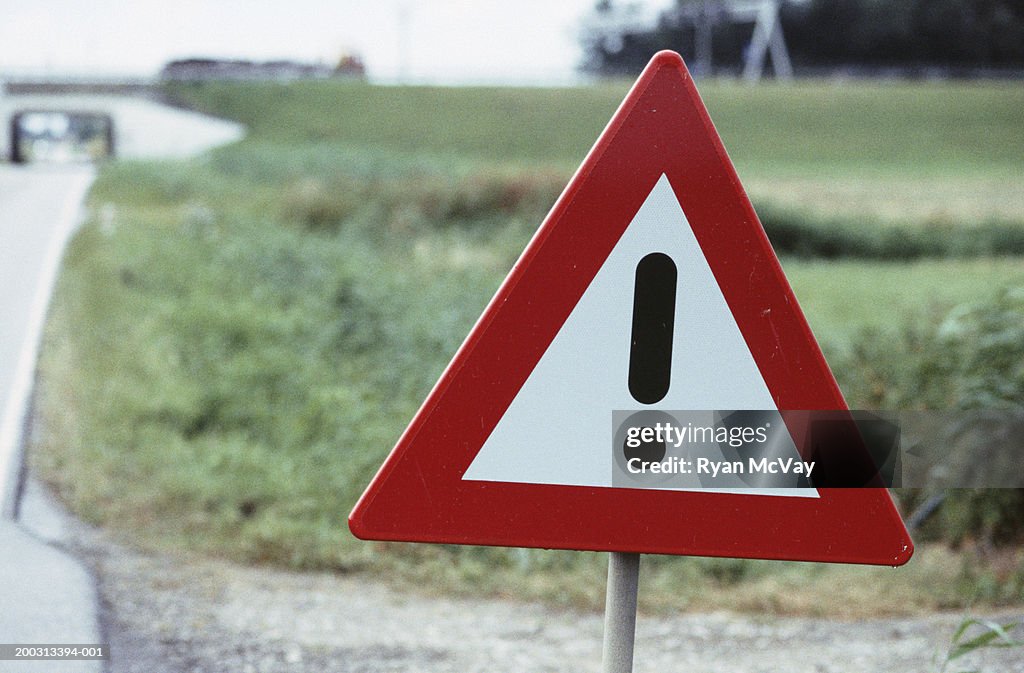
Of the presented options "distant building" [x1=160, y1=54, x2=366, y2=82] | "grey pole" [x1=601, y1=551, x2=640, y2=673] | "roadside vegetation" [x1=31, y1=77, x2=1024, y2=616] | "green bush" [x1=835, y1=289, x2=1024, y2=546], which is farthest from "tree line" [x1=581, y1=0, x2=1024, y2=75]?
"distant building" [x1=160, y1=54, x2=366, y2=82]

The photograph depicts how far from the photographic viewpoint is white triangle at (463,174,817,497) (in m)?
1.84

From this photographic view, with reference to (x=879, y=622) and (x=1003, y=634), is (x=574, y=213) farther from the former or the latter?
(x=879, y=622)

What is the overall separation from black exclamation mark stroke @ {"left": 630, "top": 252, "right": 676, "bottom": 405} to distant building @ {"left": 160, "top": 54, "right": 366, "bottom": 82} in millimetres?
59080

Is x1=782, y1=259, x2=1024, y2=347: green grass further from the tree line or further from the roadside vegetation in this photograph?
the tree line

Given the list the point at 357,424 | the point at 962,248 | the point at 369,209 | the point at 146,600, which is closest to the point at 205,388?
the point at 357,424

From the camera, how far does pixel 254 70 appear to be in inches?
2517

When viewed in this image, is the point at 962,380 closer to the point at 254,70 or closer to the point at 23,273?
the point at 23,273

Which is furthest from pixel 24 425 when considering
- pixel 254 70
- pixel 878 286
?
pixel 254 70

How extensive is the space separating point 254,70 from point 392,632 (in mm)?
64409

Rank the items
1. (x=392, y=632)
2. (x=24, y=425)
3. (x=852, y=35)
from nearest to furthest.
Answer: (x=392, y=632) < (x=24, y=425) < (x=852, y=35)

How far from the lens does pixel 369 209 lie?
18.5 meters

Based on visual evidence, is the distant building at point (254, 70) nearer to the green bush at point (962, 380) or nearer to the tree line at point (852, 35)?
the tree line at point (852, 35)

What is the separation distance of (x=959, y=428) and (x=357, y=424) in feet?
12.5

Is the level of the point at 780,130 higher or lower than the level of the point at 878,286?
lower
